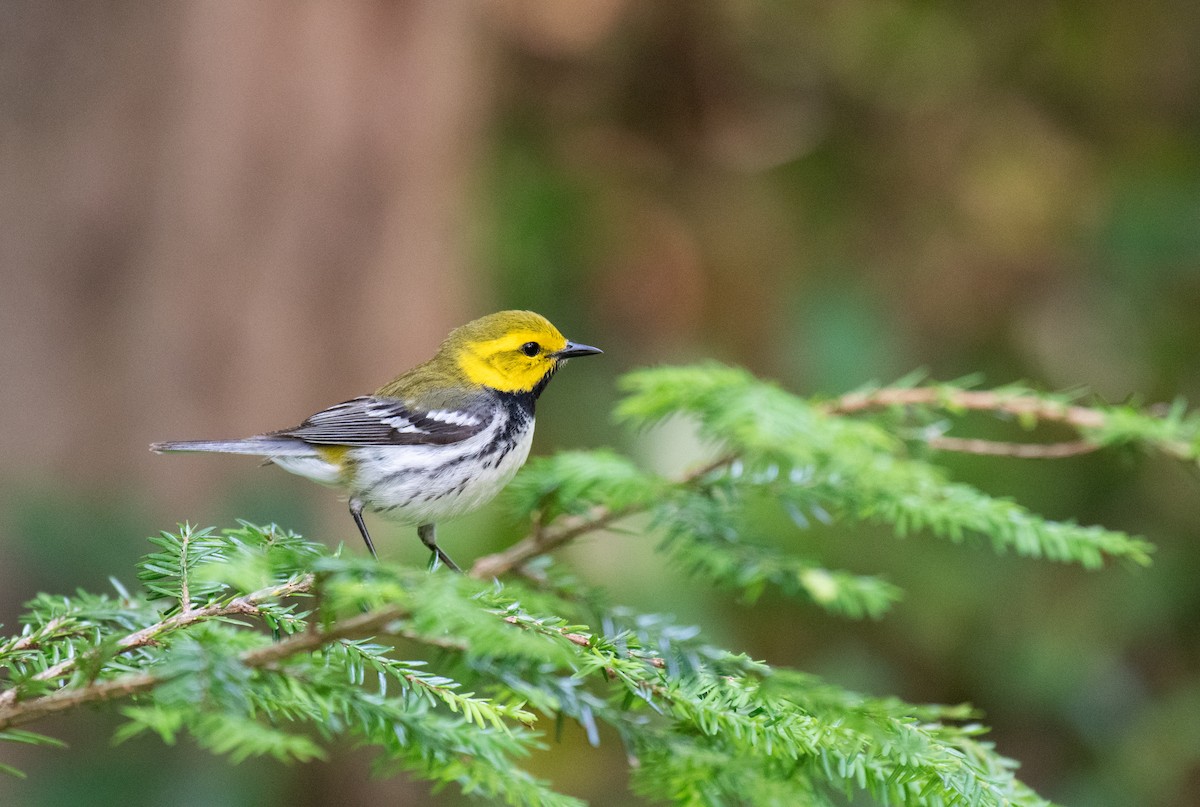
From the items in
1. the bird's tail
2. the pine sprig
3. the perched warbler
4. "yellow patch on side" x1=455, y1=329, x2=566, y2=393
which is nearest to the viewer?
the pine sprig

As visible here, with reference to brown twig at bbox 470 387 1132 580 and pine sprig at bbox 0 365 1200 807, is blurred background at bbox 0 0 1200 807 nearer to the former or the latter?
brown twig at bbox 470 387 1132 580

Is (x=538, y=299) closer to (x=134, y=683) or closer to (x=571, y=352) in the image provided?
(x=571, y=352)

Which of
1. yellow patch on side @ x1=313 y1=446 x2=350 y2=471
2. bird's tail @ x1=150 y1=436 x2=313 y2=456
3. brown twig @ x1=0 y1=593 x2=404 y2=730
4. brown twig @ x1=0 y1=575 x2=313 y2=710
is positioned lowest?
yellow patch on side @ x1=313 y1=446 x2=350 y2=471

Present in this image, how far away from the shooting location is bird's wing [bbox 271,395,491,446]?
2.61 meters

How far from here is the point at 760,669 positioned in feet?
4.37

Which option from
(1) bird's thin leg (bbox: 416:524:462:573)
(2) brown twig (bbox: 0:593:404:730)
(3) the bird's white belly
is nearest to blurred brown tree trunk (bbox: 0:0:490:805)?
(1) bird's thin leg (bbox: 416:524:462:573)

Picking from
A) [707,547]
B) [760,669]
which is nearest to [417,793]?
[707,547]

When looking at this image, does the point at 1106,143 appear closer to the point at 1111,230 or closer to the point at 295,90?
the point at 1111,230

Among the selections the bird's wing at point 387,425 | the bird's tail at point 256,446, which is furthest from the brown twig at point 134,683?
the bird's wing at point 387,425

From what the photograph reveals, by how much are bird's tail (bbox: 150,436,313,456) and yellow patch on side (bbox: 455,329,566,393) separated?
43 centimetres

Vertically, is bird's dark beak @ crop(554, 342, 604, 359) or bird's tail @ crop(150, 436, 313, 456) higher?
bird's dark beak @ crop(554, 342, 604, 359)

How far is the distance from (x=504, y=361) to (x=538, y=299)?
2.40 metres

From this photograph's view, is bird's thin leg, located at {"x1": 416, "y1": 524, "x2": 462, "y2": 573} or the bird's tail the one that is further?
bird's thin leg, located at {"x1": 416, "y1": 524, "x2": 462, "y2": 573}

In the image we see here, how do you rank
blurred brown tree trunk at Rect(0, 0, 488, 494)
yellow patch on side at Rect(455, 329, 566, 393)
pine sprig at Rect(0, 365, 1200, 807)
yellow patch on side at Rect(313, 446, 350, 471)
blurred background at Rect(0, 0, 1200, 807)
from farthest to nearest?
blurred brown tree trunk at Rect(0, 0, 488, 494) → blurred background at Rect(0, 0, 1200, 807) → yellow patch on side at Rect(455, 329, 566, 393) → yellow patch on side at Rect(313, 446, 350, 471) → pine sprig at Rect(0, 365, 1200, 807)
